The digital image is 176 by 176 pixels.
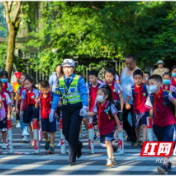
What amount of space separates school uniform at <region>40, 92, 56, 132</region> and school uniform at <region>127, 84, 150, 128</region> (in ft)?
5.95

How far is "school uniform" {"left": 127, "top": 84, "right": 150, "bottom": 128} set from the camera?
9609 mm

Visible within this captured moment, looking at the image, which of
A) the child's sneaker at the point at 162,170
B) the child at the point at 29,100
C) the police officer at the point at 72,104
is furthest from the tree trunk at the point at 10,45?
the child's sneaker at the point at 162,170

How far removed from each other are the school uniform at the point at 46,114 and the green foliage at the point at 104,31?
41.0 ft

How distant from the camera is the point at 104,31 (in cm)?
2206

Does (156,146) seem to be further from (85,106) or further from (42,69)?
(42,69)

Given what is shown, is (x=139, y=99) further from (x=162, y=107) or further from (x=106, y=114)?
(x=162, y=107)

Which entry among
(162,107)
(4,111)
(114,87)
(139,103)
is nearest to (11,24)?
(4,111)

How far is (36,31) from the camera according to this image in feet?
82.5

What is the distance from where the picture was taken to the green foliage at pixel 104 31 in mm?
22172

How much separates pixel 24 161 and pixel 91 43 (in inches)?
601

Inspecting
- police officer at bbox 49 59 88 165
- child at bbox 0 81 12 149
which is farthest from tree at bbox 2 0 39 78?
police officer at bbox 49 59 88 165

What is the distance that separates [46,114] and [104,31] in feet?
42.7

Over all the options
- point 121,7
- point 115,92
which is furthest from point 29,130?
point 121,7

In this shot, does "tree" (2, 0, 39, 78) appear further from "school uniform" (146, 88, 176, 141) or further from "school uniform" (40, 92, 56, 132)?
"school uniform" (146, 88, 176, 141)
